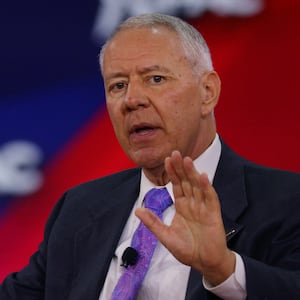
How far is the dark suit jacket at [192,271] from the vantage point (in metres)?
1.74

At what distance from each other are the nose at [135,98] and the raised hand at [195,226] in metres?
0.40

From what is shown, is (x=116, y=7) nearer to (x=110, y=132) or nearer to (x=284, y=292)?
(x=110, y=132)

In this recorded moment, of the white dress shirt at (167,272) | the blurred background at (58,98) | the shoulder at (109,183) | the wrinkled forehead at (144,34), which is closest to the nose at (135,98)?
the wrinkled forehead at (144,34)

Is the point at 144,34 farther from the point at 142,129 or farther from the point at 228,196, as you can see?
the point at 228,196

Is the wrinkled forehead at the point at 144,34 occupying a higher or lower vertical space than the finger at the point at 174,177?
higher

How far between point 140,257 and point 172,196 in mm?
205

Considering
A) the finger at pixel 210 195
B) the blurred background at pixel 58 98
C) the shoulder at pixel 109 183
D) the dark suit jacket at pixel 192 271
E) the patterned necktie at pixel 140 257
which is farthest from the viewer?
the blurred background at pixel 58 98

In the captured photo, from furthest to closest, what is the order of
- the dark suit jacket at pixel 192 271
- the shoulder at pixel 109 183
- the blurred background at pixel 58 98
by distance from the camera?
the blurred background at pixel 58 98 → the shoulder at pixel 109 183 → the dark suit jacket at pixel 192 271

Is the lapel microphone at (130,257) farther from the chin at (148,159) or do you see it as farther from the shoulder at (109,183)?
the shoulder at (109,183)

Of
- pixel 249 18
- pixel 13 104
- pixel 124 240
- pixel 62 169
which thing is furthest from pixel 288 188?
pixel 13 104

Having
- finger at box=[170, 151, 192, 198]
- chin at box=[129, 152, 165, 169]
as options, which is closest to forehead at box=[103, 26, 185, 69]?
chin at box=[129, 152, 165, 169]

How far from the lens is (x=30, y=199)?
2.71 m

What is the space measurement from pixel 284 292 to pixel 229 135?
1.02 meters

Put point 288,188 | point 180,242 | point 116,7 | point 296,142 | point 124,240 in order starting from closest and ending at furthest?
point 180,242, point 288,188, point 124,240, point 296,142, point 116,7
